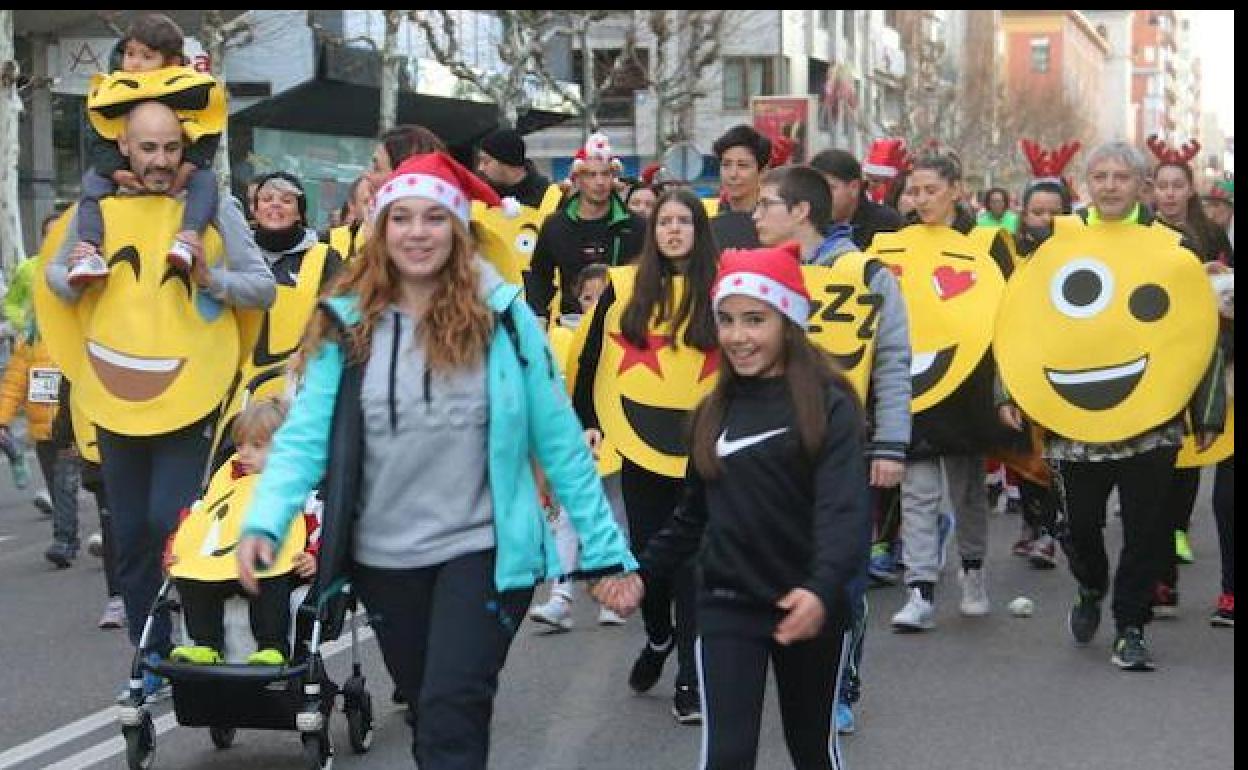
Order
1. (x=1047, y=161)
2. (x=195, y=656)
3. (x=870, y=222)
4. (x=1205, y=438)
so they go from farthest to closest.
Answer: (x=1047, y=161) → (x=870, y=222) → (x=1205, y=438) → (x=195, y=656)

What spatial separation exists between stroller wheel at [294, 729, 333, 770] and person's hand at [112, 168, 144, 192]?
85.1 inches

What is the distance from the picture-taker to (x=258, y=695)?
6543 mm

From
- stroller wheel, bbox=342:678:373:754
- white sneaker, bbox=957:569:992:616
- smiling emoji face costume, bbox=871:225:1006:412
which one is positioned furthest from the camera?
white sneaker, bbox=957:569:992:616

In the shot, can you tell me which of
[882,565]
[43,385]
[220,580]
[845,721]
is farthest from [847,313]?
[43,385]

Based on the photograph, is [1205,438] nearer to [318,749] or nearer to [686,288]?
[686,288]

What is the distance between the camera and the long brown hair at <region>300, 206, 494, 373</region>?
5.05m

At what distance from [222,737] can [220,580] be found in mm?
696

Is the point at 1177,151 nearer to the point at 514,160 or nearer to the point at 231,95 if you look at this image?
the point at 514,160

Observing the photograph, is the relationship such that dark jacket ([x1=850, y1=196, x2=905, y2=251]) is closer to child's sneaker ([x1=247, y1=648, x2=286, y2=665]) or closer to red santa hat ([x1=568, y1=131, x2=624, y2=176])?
red santa hat ([x1=568, y1=131, x2=624, y2=176])

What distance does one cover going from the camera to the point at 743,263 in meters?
5.54

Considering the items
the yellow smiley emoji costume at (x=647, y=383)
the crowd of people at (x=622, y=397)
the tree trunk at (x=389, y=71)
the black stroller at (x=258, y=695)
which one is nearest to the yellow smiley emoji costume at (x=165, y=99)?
the crowd of people at (x=622, y=397)

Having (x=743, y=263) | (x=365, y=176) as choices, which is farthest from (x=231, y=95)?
(x=743, y=263)

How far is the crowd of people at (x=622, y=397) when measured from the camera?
199 inches

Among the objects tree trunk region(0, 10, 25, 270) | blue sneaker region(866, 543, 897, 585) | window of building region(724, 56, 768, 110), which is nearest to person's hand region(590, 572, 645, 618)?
blue sneaker region(866, 543, 897, 585)
